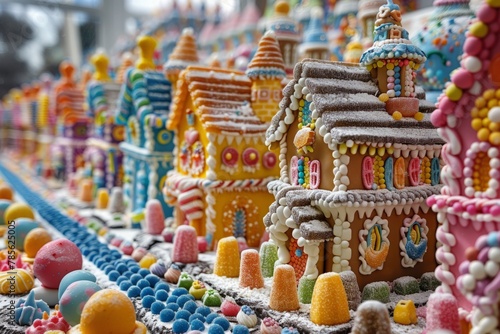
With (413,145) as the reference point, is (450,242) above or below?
below

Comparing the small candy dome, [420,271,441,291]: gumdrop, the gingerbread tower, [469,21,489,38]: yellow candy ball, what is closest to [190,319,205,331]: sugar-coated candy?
[420,271,441,291]: gumdrop

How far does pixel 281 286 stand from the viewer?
5.95 meters

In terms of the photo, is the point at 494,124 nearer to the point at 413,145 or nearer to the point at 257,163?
the point at 413,145

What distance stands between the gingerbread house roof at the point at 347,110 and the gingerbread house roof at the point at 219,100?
1.70 meters

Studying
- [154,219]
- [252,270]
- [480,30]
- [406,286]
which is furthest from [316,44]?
[480,30]

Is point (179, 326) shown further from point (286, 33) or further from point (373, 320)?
point (286, 33)

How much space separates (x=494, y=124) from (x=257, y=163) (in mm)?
4997

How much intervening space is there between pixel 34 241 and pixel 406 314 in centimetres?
565

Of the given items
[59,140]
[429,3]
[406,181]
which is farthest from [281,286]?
[59,140]

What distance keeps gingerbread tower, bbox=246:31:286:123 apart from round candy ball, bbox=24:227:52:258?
13.5 ft

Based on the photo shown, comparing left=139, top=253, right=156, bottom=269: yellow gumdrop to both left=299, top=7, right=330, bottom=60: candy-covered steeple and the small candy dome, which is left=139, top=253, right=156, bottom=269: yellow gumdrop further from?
left=299, top=7, right=330, bottom=60: candy-covered steeple

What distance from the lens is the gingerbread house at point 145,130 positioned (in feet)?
35.5

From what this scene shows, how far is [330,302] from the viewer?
18.1 feet

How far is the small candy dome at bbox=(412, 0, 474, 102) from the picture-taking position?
A: 813 cm
